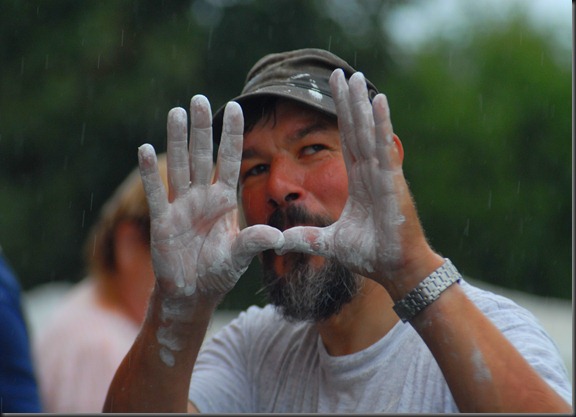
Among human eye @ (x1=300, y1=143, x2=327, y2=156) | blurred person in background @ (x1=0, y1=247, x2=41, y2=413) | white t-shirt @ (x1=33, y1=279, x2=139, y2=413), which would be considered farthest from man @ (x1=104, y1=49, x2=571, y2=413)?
white t-shirt @ (x1=33, y1=279, x2=139, y2=413)

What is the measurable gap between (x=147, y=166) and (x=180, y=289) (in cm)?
31

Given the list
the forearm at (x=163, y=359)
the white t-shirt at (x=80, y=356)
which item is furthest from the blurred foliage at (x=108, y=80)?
the forearm at (x=163, y=359)

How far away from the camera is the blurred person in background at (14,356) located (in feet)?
7.81

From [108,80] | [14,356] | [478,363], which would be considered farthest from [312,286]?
[108,80]

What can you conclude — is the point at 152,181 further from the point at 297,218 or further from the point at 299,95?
the point at 299,95

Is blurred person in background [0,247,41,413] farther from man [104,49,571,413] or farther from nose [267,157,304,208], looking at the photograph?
nose [267,157,304,208]

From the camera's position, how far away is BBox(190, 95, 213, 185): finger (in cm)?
215

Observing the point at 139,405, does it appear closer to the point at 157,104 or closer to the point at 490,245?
the point at 157,104

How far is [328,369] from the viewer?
2348 mm

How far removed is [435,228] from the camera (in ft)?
45.0

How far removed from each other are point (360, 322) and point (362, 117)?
633 mm

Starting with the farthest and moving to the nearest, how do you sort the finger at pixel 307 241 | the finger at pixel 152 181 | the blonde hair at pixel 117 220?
the blonde hair at pixel 117 220
the finger at pixel 152 181
the finger at pixel 307 241

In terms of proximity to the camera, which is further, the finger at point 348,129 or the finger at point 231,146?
the finger at point 231,146

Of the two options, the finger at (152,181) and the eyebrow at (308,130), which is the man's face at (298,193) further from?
the finger at (152,181)
